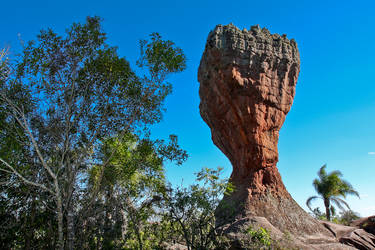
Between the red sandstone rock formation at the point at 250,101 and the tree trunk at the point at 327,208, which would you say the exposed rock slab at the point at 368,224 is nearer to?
the tree trunk at the point at 327,208

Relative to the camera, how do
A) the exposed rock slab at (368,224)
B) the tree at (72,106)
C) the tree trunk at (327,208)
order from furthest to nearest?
the tree trunk at (327,208)
the exposed rock slab at (368,224)
the tree at (72,106)

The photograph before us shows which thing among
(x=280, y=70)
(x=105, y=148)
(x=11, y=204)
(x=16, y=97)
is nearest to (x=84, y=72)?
(x=16, y=97)

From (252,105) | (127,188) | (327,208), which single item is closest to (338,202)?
(327,208)

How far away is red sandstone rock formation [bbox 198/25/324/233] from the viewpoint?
18547 mm

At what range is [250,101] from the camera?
18.9 m

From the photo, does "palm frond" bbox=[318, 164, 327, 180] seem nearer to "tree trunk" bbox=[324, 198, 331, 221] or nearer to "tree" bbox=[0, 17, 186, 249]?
"tree trunk" bbox=[324, 198, 331, 221]

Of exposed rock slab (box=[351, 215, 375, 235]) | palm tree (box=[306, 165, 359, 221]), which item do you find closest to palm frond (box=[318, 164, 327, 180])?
palm tree (box=[306, 165, 359, 221])

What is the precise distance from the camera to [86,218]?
35.8ft

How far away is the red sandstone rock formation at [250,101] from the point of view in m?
18.5

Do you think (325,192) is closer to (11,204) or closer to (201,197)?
(201,197)

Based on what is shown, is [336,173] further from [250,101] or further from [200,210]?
[200,210]

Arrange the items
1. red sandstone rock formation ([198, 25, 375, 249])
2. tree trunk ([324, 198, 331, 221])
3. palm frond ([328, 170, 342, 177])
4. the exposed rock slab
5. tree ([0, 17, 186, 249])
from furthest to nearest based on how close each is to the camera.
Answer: palm frond ([328, 170, 342, 177]) < tree trunk ([324, 198, 331, 221]) < the exposed rock slab < red sandstone rock formation ([198, 25, 375, 249]) < tree ([0, 17, 186, 249])

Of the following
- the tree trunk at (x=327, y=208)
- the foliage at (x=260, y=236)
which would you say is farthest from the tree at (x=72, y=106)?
the tree trunk at (x=327, y=208)

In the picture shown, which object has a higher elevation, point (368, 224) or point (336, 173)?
point (336, 173)
